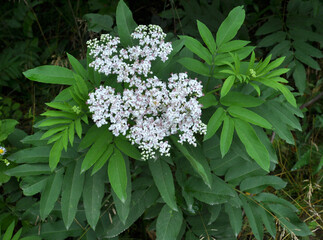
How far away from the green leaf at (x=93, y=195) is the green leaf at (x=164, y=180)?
0.42 metres

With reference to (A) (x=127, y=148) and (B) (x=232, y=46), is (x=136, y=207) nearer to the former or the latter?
(A) (x=127, y=148)

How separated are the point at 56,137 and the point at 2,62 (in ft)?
8.02

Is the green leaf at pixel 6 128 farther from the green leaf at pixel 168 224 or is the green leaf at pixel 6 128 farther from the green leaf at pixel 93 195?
the green leaf at pixel 168 224

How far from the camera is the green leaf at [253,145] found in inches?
80.0

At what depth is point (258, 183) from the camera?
9.11 ft

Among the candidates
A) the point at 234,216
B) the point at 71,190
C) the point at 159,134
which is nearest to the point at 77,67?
the point at 159,134

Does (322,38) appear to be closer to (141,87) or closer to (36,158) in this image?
(141,87)

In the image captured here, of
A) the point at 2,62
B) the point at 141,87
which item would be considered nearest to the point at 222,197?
the point at 141,87

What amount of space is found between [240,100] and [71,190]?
143cm

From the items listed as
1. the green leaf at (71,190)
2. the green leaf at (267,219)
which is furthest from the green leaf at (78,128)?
the green leaf at (267,219)

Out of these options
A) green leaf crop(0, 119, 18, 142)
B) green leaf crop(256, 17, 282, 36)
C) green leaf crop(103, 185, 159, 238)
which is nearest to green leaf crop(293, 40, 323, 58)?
green leaf crop(256, 17, 282, 36)

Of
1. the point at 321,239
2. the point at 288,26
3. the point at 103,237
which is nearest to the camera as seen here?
the point at 103,237

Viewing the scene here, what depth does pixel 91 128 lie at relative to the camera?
2396mm

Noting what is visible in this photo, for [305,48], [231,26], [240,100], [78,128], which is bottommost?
[78,128]
